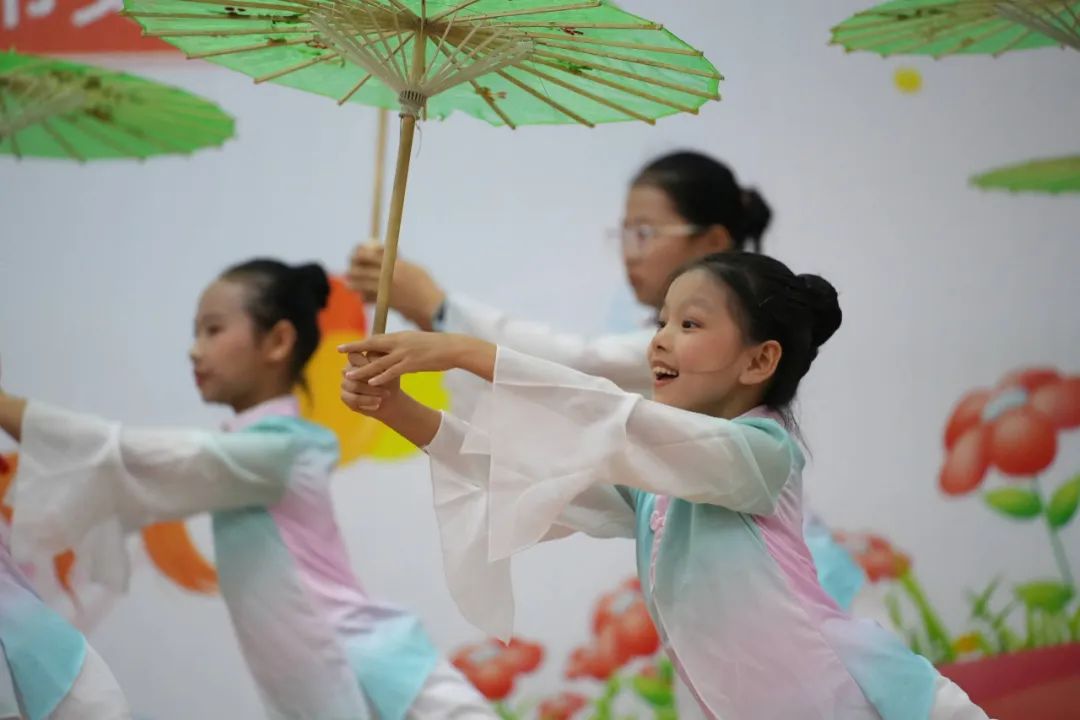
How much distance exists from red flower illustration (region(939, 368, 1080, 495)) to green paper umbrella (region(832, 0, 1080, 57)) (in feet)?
3.81

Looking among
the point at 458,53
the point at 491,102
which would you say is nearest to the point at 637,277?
the point at 491,102

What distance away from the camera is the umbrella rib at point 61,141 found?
125 inches

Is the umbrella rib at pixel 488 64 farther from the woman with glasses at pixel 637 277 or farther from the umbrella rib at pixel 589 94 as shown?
the woman with glasses at pixel 637 277

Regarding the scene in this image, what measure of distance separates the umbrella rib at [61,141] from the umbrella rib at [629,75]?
1587 mm

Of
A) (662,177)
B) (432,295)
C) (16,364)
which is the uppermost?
(662,177)

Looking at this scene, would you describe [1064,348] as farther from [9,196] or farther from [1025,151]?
[9,196]

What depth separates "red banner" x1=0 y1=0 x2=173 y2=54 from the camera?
4062 millimetres

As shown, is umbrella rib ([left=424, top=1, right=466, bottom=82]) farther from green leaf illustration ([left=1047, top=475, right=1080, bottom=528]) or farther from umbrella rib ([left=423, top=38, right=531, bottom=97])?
Answer: green leaf illustration ([left=1047, top=475, right=1080, bottom=528])

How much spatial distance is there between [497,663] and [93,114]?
177 cm

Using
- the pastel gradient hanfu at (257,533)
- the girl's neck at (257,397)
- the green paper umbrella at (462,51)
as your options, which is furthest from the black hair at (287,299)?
the green paper umbrella at (462,51)

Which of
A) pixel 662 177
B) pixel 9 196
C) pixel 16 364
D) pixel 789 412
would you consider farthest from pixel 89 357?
pixel 789 412

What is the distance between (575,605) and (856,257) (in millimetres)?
1207

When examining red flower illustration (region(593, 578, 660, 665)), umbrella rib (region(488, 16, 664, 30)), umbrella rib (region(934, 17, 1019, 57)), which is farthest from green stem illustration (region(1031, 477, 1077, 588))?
umbrella rib (region(488, 16, 664, 30))

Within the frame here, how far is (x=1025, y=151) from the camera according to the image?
365 centimetres
